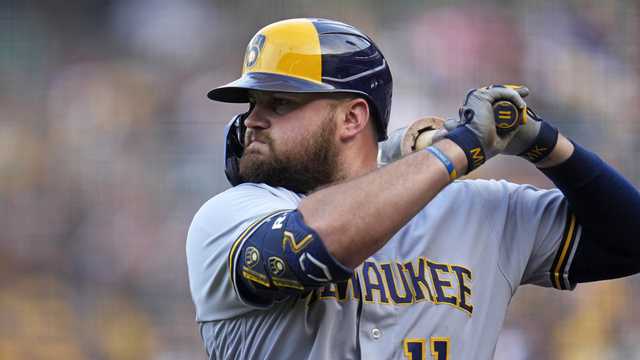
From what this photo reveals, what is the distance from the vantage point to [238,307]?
8.71 feet

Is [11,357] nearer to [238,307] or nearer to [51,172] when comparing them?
[51,172]

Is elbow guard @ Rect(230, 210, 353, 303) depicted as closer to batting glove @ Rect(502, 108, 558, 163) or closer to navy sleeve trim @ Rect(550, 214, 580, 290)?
batting glove @ Rect(502, 108, 558, 163)

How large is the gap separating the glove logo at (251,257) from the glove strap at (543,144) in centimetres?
87

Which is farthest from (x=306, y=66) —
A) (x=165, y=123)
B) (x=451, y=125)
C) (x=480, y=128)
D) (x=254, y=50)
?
(x=165, y=123)

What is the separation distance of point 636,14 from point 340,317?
340 cm

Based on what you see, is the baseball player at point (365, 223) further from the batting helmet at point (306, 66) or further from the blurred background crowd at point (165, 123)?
the blurred background crowd at point (165, 123)

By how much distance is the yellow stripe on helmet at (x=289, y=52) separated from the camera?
2.87m

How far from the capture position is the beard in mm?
2832

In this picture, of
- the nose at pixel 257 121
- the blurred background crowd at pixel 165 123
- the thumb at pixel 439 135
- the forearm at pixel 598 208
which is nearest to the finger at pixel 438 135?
the thumb at pixel 439 135

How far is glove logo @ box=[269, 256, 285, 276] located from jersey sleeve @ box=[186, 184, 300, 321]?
16 centimetres

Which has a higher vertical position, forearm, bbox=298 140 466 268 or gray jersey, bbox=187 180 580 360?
forearm, bbox=298 140 466 268

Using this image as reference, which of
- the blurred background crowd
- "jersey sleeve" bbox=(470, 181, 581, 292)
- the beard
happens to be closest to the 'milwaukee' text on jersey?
"jersey sleeve" bbox=(470, 181, 581, 292)

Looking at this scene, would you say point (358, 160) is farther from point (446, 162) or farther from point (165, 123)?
point (165, 123)

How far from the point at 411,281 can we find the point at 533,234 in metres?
0.43
